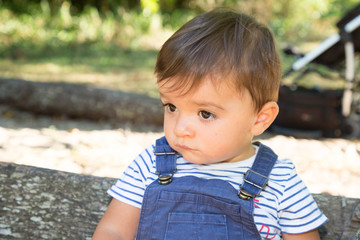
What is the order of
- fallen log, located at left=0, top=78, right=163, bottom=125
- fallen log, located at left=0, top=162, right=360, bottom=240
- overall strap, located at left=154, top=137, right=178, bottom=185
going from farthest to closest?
fallen log, located at left=0, top=78, right=163, bottom=125, fallen log, located at left=0, top=162, right=360, bottom=240, overall strap, located at left=154, top=137, right=178, bottom=185

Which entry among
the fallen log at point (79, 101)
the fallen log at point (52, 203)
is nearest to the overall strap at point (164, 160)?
the fallen log at point (52, 203)

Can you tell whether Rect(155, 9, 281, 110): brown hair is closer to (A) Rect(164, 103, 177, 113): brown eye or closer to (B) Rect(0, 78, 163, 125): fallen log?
(A) Rect(164, 103, 177, 113): brown eye

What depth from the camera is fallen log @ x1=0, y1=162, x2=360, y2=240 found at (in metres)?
1.78

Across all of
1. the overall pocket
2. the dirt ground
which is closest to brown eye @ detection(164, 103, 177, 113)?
the overall pocket

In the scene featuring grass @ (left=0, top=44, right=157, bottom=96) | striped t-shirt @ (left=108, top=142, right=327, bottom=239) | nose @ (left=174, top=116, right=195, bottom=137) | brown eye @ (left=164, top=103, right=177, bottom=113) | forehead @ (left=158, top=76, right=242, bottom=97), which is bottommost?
striped t-shirt @ (left=108, top=142, right=327, bottom=239)

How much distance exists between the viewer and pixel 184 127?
136cm

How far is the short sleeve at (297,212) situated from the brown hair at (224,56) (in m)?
0.32

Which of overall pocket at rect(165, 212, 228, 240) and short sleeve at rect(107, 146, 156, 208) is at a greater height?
short sleeve at rect(107, 146, 156, 208)

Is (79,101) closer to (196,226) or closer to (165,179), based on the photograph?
(165,179)

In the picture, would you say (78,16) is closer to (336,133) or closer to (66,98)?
(66,98)

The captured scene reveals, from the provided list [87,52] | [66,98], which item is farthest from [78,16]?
[66,98]

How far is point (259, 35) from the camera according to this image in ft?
4.63

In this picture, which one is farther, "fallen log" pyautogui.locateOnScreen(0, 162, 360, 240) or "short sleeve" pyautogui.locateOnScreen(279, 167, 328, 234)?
"fallen log" pyautogui.locateOnScreen(0, 162, 360, 240)

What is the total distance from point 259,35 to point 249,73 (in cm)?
16
